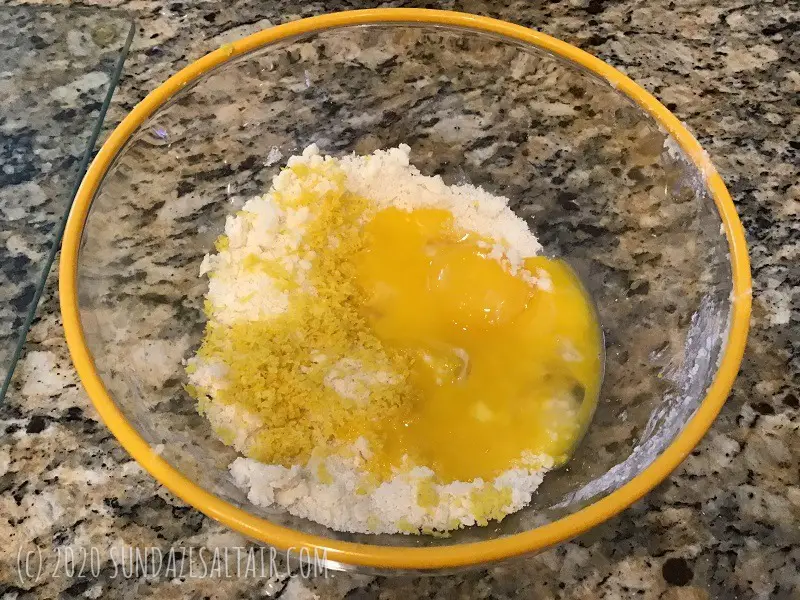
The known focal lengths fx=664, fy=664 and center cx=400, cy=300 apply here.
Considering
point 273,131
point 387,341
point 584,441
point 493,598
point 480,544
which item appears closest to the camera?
point 480,544

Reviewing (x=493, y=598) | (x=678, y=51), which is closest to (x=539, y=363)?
(x=493, y=598)

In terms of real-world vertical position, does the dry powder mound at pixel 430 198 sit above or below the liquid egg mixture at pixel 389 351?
above

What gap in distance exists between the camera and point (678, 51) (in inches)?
55.9

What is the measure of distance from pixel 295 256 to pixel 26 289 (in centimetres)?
44

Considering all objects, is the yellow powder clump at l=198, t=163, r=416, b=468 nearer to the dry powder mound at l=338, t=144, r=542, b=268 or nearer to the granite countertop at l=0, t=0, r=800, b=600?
the dry powder mound at l=338, t=144, r=542, b=268

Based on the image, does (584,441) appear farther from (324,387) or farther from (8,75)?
(8,75)

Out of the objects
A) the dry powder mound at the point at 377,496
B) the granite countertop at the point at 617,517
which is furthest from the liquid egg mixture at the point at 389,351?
the granite countertop at the point at 617,517

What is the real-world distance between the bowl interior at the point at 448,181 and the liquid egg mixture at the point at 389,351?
0.04m

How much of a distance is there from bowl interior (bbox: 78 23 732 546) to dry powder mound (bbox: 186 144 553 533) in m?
0.02

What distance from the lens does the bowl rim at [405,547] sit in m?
0.72

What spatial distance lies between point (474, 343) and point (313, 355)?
27 centimetres

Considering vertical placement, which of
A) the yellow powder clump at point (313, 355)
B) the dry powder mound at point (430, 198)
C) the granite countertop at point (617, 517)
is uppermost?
the dry powder mound at point (430, 198)

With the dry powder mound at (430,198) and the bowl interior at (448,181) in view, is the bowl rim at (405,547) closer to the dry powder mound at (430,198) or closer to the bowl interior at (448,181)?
the bowl interior at (448,181)

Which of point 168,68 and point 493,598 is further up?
point 168,68
